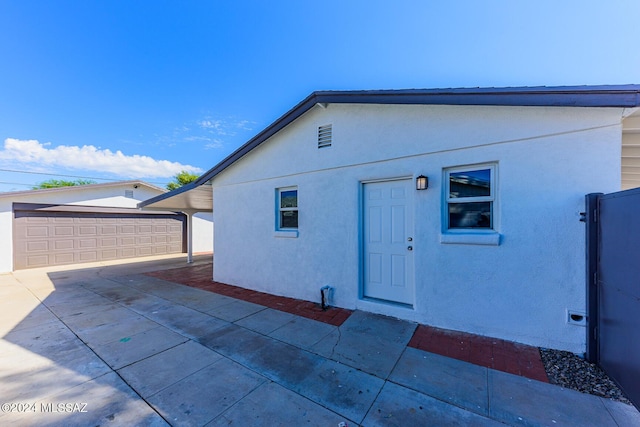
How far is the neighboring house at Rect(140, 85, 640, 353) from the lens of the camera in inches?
117

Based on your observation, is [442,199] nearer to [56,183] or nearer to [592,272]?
[592,272]

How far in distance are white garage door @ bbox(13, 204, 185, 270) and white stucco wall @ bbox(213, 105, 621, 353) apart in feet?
34.1

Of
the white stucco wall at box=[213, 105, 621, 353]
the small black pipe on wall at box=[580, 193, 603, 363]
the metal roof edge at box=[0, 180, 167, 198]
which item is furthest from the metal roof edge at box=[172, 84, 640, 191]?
the metal roof edge at box=[0, 180, 167, 198]

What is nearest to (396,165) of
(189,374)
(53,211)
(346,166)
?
(346,166)

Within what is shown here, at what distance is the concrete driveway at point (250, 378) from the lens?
2.09 metres

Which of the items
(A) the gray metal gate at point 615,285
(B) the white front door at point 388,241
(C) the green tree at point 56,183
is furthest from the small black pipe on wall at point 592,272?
(C) the green tree at point 56,183

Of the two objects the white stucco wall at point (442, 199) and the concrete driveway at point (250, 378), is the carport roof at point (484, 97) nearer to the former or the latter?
the white stucco wall at point (442, 199)

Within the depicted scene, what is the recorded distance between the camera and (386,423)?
6.59ft

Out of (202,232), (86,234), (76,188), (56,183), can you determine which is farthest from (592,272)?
(56,183)

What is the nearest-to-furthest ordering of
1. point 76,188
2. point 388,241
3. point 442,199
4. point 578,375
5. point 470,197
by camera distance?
point 578,375 → point 470,197 → point 442,199 → point 388,241 → point 76,188

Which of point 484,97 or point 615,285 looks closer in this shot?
A: point 615,285

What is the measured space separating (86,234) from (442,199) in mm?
14347

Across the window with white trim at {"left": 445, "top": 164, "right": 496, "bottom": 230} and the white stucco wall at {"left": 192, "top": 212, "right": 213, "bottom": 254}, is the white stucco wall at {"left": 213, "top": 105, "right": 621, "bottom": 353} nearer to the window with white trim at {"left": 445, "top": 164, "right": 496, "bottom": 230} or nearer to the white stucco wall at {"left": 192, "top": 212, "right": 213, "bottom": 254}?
the window with white trim at {"left": 445, "top": 164, "right": 496, "bottom": 230}

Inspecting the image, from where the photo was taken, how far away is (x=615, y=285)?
2.44m
